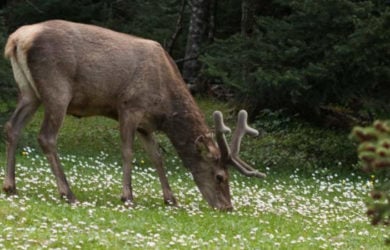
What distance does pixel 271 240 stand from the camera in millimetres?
8516

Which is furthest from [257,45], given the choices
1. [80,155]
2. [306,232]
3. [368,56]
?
[306,232]

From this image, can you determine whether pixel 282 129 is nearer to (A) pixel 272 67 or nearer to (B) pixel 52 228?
(A) pixel 272 67

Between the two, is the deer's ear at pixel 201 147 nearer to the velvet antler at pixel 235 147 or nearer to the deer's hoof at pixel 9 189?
the velvet antler at pixel 235 147

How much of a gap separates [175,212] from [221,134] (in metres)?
1.22

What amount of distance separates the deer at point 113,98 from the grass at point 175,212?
1.49 feet

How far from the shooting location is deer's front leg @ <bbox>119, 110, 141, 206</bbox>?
1030 centimetres

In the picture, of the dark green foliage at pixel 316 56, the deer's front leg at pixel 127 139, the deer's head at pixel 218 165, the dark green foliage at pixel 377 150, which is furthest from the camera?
the dark green foliage at pixel 316 56

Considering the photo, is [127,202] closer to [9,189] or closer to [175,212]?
[175,212]

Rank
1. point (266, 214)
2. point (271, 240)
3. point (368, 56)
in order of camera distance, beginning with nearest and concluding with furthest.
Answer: point (271, 240)
point (266, 214)
point (368, 56)

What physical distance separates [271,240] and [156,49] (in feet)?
10.9

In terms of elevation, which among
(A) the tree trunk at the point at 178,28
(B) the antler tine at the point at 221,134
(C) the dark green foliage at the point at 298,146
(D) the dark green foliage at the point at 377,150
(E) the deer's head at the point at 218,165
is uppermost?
(D) the dark green foliage at the point at 377,150

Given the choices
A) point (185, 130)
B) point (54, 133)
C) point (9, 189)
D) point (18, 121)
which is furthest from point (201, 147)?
point (9, 189)

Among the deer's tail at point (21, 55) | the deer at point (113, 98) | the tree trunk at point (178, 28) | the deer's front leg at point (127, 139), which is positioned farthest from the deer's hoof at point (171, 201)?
the tree trunk at point (178, 28)

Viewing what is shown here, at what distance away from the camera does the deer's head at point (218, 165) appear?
10422 mm
